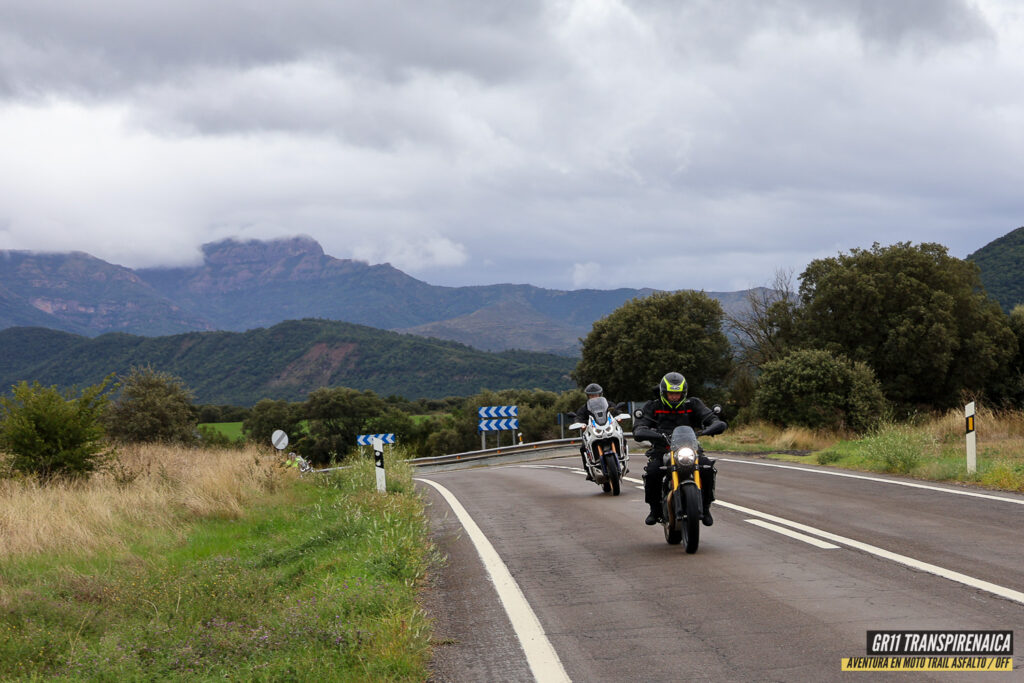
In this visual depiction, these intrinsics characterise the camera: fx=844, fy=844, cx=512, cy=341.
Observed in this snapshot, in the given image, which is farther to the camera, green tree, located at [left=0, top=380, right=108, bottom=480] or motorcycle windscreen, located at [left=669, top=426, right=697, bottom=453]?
green tree, located at [left=0, top=380, right=108, bottom=480]

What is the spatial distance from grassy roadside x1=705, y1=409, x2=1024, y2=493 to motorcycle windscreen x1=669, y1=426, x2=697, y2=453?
Answer: 622 cm

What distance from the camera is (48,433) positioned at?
564 inches

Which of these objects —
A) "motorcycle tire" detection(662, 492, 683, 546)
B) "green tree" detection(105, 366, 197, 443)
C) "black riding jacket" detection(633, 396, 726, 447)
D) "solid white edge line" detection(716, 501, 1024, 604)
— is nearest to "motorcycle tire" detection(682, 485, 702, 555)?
"motorcycle tire" detection(662, 492, 683, 546)

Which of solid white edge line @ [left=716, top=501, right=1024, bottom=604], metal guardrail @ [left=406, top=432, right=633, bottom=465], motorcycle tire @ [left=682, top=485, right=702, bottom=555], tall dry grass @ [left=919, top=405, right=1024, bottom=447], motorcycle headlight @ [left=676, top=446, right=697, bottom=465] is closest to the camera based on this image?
solid white edge line @ [left=716, top=501, right=1024, bottom=604]

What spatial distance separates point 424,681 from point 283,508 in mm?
10259

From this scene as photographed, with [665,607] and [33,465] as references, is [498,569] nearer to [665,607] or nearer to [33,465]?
[665,607]

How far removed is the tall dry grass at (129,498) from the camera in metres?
A: 10.5

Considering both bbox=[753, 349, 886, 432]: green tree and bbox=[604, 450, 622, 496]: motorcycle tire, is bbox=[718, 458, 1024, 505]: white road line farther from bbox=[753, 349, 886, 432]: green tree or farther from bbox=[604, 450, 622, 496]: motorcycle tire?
bbox=[753, 349, 886, 432]: green tree

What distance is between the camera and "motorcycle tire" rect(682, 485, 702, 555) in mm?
7871

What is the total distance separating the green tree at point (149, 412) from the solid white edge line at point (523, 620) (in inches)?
1013

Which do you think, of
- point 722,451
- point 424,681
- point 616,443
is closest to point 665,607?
point 424,681

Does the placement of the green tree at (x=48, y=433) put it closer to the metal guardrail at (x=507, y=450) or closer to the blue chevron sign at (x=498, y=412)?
the metal guardrail at (x=507, y=450)

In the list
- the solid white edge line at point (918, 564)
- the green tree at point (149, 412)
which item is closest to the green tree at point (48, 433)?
the solid white edge line at point (918, 564)

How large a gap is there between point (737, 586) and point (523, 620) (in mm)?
1824
